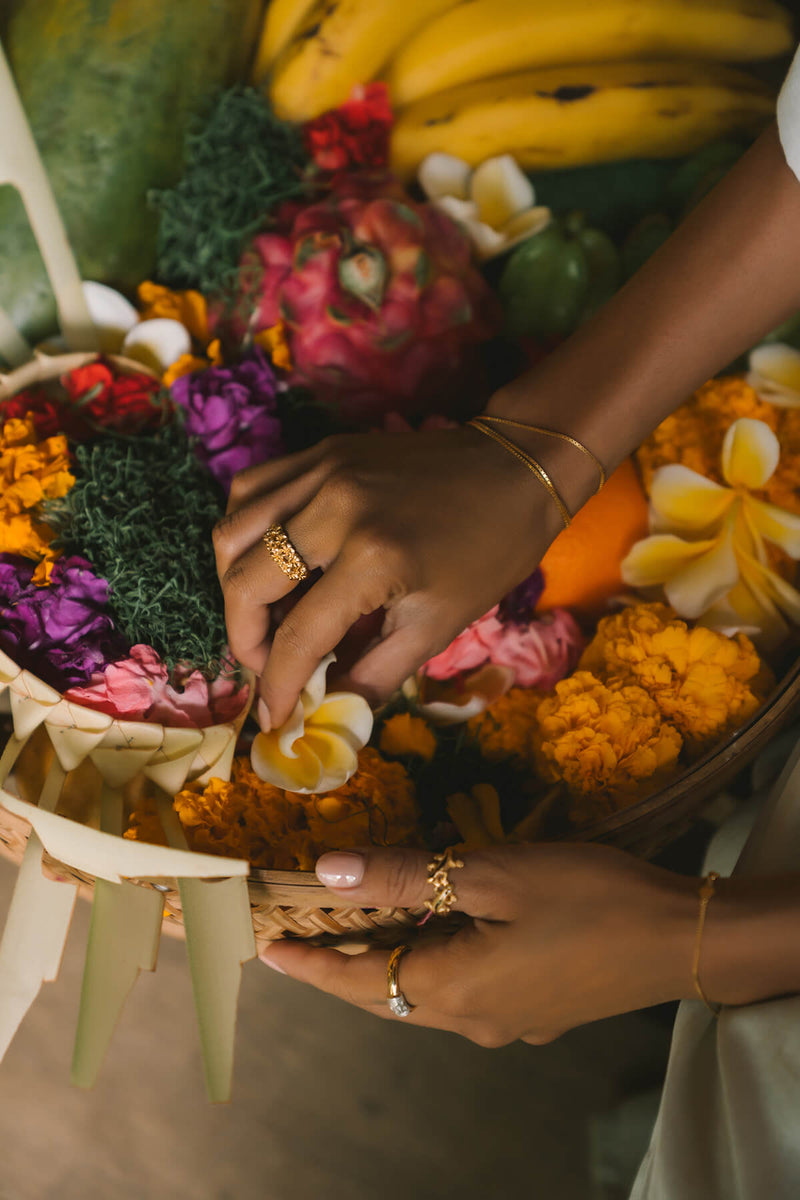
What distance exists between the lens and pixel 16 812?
A: 0.62 meters

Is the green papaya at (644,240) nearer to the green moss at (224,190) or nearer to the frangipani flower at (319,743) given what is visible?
the green moss at (224,190)

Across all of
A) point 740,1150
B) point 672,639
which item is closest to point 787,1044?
point 740,1150

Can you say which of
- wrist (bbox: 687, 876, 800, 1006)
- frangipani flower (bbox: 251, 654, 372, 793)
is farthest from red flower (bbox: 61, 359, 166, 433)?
wrist (bbox: 687, 876, 800, 1006)

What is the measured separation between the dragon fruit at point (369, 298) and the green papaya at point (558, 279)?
0.07 m

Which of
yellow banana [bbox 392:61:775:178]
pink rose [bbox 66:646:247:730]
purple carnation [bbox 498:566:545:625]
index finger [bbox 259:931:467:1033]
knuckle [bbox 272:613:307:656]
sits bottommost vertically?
index finger [bbox 259:931:467:1033]

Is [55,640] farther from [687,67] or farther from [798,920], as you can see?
[687,67]

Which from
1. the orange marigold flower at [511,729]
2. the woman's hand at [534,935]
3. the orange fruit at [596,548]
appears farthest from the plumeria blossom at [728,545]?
the woman's hand at [534,935]

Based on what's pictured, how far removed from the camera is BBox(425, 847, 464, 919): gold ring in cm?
59

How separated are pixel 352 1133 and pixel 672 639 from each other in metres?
0.68

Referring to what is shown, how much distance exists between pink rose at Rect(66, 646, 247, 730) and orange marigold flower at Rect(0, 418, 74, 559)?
12 centimetres

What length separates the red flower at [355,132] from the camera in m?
0.93

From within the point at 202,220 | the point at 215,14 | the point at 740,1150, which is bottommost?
the point at 740,1150

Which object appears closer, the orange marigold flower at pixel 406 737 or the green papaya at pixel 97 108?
the orange marigold flower at pixel 406 737

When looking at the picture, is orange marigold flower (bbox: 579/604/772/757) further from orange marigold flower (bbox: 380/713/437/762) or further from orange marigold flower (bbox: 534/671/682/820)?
orange marigold flower (bbox: 380/713/437/762)
